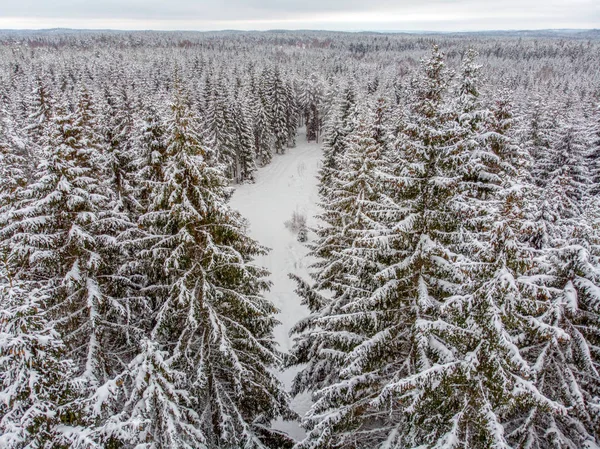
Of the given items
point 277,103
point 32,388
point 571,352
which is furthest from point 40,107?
point 277,103

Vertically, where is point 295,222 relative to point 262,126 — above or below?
below

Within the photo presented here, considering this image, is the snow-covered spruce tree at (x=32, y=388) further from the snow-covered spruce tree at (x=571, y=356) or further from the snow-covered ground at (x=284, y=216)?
the snow-covered ground at (x=284, y=216)

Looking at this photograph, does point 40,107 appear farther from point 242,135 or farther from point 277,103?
point 277,103

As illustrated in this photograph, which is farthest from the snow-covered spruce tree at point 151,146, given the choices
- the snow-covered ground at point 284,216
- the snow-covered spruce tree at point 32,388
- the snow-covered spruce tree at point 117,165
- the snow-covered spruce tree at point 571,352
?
the snow-covered spruce tree at point 571,352

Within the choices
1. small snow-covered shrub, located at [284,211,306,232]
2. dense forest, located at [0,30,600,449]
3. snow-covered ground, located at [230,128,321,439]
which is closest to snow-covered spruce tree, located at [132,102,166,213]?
dense forest, located at [0,30,600,449]

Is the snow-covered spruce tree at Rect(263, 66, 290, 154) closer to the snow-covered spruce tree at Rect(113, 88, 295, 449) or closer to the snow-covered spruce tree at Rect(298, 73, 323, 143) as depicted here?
the snow-covered spruce tree at Rect(298, 73, 323, 143)
